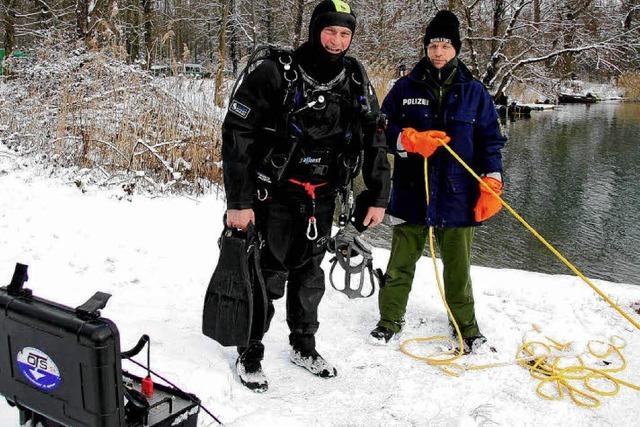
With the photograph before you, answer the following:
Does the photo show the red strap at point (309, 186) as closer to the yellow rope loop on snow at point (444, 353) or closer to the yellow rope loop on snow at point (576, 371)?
the yellow rope loop on snow at point (444, 353)

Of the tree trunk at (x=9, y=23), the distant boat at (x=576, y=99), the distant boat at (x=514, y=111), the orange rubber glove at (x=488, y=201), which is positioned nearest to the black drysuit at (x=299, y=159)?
the orange rubber glove at (x=488, y=201)

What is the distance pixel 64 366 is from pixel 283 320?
5.87 feet

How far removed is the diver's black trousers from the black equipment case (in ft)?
2.87

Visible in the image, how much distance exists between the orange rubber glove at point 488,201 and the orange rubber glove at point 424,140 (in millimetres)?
318

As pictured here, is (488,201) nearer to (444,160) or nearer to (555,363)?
(444,160)

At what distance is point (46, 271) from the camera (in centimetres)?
351

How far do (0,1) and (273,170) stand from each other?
589 inches

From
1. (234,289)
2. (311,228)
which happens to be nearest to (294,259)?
(311,228)

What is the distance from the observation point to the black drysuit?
239 cm

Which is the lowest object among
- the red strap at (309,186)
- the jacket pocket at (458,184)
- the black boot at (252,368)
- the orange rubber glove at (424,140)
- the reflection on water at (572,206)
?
the reflection on water at (572,206)

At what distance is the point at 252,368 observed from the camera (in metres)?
2.64

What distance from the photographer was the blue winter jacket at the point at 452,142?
303cm

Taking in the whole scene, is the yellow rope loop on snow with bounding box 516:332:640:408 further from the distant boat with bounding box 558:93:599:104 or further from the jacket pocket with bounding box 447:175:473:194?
the distant boat with bounding box 558:93:599:104

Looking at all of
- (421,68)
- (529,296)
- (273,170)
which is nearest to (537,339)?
(529,296)
